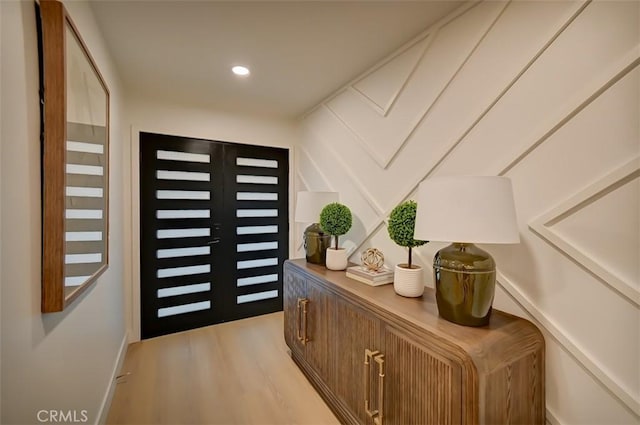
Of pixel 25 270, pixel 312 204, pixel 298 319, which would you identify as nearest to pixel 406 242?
pixel 312 204

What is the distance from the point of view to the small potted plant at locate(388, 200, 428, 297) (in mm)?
1488

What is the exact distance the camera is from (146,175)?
2768 mm

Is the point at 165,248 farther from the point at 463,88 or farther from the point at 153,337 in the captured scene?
the point at 463,88

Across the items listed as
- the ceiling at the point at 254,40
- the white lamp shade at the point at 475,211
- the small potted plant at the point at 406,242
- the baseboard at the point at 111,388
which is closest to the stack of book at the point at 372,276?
the small potted plant at the point at 406,242

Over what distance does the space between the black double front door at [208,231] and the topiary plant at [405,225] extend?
7.03ft

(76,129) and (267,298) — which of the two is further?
(267,298)

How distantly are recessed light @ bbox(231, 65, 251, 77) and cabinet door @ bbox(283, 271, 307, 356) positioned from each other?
1.76m

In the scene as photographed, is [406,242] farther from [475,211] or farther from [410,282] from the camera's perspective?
[475,211]

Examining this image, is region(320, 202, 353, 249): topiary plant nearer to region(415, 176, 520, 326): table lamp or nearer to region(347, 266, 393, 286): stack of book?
region(347, 266, 393, 286): stack of book

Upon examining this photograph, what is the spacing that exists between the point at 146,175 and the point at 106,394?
75.4 inches

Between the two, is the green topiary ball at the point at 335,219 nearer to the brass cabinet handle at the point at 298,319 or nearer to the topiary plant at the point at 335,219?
the topiary plant at the point at 335,219

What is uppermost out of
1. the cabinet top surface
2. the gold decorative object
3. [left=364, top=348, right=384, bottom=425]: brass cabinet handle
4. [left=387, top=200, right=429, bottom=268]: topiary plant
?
[left=387, top=200, right=429, bottom=268]: topiary plant

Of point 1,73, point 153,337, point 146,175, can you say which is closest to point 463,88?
point 1,73

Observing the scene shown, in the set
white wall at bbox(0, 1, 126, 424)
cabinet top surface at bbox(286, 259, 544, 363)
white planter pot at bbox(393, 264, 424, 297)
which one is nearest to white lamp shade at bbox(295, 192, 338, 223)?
cabinet top surface at bbox(286, 259, 544, 363)
